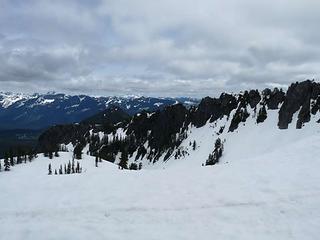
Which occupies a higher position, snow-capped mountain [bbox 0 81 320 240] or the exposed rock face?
the exposed rock face

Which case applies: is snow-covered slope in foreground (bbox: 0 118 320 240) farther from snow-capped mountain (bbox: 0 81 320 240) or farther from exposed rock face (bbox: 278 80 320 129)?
exposed rock face (bbox: 278 80 320 129)

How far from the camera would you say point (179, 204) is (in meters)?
23.9

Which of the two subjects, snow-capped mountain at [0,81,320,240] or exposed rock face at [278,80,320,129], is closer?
snow-capped mountain at [0,81,320,240]

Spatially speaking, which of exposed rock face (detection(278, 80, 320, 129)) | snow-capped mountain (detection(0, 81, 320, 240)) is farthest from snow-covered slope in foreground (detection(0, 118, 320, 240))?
exposed rock face (detection(278, 80, 320, 129))

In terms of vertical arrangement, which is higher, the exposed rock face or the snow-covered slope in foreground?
the exposed rock face

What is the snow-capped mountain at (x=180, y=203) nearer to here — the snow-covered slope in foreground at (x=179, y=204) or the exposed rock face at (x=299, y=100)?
the snow-covered slope in foreground at (x=179, y=204)

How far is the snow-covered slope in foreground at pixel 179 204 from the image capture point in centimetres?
2008

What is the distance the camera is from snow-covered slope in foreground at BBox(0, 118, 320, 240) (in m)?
20.1

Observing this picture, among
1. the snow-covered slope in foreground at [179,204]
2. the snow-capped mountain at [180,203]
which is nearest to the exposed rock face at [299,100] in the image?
the snow-capped mountain at [180,203]

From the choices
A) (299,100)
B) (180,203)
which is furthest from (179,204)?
(299,100)

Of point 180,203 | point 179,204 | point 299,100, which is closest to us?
point 179,204

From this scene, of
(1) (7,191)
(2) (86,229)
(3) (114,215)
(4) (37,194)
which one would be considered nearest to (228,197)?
(3) (114,215)

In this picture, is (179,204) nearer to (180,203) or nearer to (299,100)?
(180,203)

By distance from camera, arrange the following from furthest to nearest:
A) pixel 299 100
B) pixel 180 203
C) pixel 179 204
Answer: pixel 299 100, pixel 180 203, pixel 179 204
